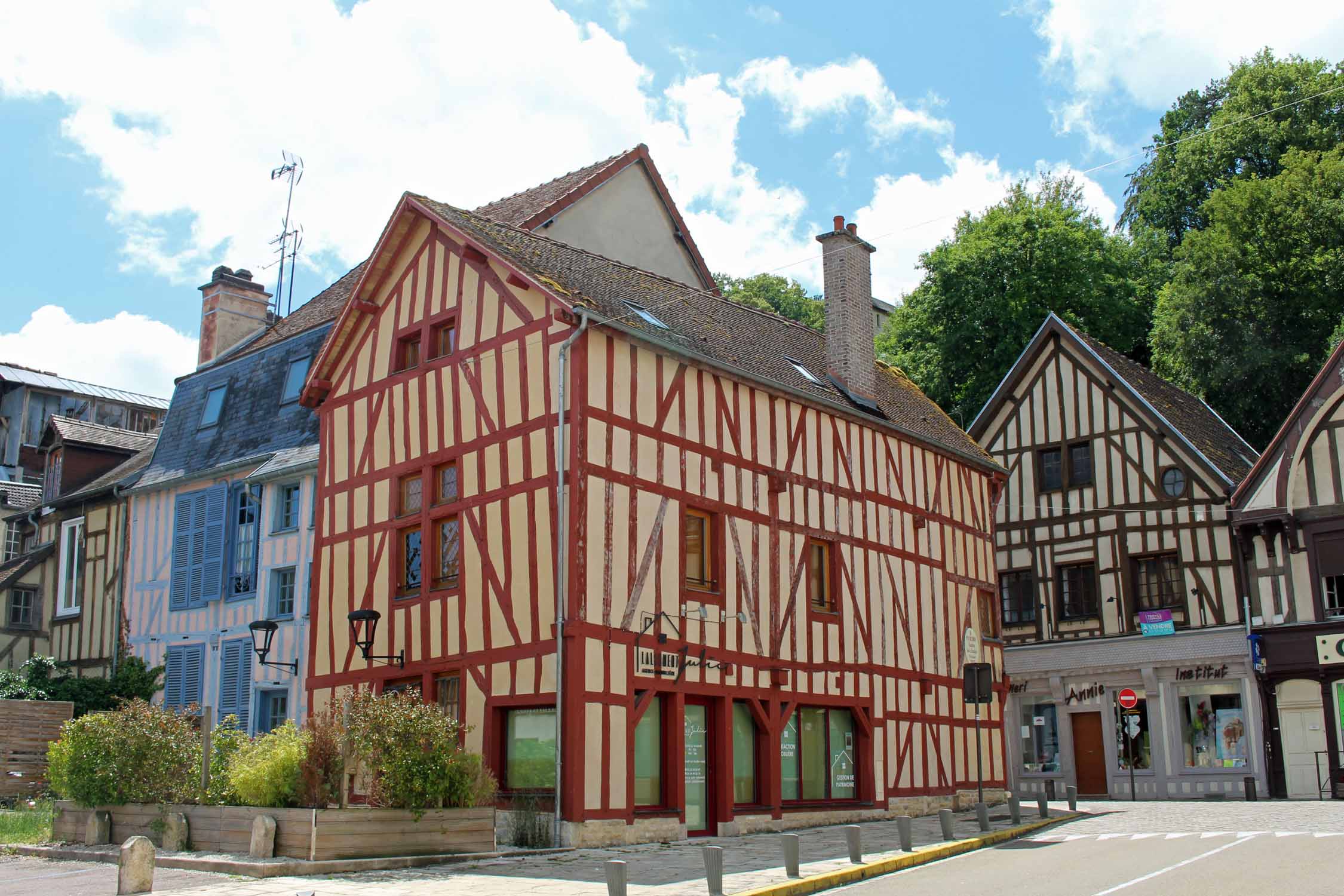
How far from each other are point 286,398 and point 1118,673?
18075 mm

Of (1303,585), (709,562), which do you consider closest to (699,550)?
(709,562)

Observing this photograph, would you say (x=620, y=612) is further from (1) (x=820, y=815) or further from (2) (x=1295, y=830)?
(2) (x=1295, y=830)

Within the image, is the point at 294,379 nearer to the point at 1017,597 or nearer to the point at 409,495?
the point at 409,495

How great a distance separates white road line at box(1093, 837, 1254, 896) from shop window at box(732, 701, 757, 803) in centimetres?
606

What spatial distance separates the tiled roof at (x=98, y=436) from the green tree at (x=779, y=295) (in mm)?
24103

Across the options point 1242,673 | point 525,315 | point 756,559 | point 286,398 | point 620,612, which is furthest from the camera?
point 1242,673

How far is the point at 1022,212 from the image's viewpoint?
123 feet

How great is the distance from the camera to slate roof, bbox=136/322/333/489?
2242cm

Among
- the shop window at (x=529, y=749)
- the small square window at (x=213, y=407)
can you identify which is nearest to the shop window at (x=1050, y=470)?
the shop window at (x=529, y=749)

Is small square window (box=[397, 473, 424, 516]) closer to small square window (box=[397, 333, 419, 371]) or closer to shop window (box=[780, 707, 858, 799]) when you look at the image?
small square window (box=[397, 333, 419, 371])

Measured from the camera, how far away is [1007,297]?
3603 cm

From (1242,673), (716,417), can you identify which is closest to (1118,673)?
(1242,673)

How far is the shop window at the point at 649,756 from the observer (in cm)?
1595

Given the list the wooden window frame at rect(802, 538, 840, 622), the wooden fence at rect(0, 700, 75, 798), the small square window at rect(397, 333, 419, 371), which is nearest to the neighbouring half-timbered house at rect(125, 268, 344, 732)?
the wooden fence at rect(0, 700, 75, 798)
